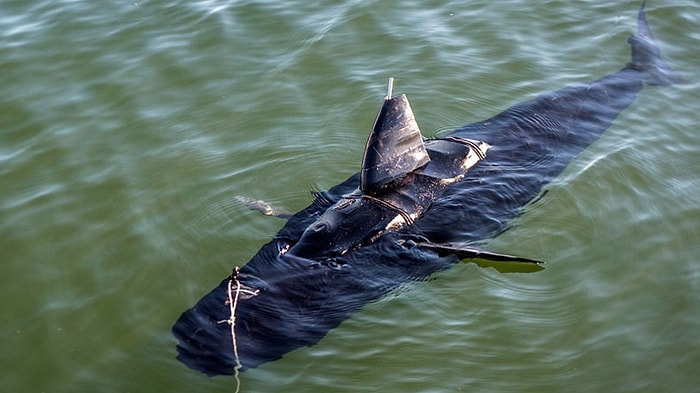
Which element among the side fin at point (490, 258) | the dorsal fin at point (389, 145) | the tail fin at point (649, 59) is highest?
the dorsal fin at point (389, 145)

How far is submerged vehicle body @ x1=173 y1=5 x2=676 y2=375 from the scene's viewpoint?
20.4 ft

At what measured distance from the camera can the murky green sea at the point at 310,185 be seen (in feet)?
20.8

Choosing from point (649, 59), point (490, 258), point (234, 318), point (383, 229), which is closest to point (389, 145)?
point (383, 229)

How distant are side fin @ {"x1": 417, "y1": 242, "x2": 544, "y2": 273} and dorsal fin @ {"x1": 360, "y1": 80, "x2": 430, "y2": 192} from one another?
648 mm

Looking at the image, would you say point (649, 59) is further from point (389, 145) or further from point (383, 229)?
point (383, 229)

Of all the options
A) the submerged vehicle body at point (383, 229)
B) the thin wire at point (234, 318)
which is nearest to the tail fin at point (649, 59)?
the submerged vehicle body at point (383, 229)

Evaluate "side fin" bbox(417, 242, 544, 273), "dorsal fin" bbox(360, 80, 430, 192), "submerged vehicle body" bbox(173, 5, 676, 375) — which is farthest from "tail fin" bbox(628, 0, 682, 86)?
"dorsal fin" bbox(360, 80, 430, 192)

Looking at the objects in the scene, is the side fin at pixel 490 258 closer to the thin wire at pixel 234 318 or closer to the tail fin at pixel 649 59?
the thin wire at pixel 234 318

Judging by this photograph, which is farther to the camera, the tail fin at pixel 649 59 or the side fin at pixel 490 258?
the tail fin at pixel 649 59

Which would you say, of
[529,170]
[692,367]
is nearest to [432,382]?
[692,367]

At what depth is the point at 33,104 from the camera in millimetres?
9266

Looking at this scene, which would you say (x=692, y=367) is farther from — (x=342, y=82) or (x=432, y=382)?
(x=342, y=82)

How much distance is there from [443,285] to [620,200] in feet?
6.92

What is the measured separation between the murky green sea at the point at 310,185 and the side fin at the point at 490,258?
0.13 meters
